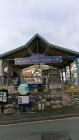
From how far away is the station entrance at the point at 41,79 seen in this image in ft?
70.5

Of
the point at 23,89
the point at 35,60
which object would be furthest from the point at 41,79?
the point at 23,89

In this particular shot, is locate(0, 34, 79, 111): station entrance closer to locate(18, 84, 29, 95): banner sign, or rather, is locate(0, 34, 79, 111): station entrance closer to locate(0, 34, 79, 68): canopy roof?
locate(0, 34, 79, 68): canopy roof

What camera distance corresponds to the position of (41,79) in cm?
2542

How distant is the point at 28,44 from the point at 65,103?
7225 millimetres

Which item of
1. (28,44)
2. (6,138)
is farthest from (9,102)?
(6,138)

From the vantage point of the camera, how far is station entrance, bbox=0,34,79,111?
2150 centimetres

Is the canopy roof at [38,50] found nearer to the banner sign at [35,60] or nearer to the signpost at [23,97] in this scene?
the banner sign at [35,60]

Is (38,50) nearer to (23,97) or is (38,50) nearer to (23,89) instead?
(23,89)

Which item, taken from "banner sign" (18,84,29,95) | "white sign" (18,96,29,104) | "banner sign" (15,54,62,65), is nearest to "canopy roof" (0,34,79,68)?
"banner sign" (15,54,62,65)

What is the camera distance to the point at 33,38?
26.3 metres

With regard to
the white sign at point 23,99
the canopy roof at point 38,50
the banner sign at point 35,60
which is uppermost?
the canopy roof at point 38,50

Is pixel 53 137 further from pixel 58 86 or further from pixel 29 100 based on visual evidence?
pixel 58 86

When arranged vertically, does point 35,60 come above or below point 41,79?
above

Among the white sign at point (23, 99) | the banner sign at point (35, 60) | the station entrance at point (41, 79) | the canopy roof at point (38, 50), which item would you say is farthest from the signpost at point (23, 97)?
the canopy roof at point (38, 50)
